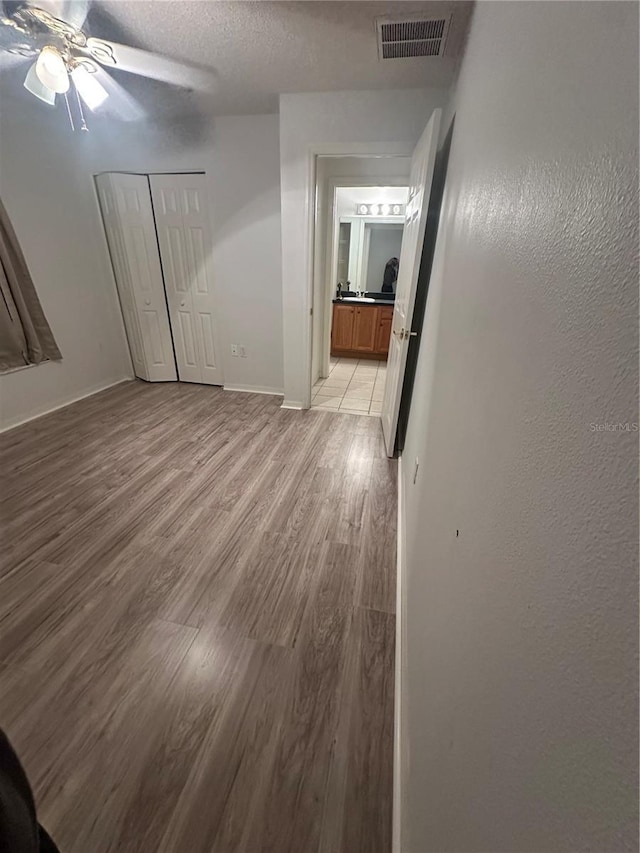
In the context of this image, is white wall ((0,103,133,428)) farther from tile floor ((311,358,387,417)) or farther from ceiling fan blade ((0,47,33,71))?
tile floor ((311,358,387,417))

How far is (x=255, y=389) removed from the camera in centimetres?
365

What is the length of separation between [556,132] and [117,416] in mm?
3398

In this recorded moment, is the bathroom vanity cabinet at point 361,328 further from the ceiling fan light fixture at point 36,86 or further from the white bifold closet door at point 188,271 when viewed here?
the ceiling fan light fixture at point 36,86

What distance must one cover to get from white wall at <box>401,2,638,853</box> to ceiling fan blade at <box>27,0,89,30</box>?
188cm

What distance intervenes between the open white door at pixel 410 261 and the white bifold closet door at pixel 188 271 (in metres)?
1.99

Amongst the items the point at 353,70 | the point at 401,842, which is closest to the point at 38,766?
the point at 401,842

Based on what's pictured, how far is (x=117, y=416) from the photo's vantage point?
9.96ft

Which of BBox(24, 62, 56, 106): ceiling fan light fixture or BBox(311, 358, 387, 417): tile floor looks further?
BBox(311, 358, 387, 417): tile floor

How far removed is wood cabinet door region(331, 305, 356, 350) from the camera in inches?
189

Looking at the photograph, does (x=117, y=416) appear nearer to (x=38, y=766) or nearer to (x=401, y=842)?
(x=38, y=766)

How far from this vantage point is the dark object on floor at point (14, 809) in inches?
17.2

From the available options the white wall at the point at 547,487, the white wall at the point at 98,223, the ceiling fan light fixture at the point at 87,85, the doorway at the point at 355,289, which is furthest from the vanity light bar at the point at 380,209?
the white wall at the point at 547,487

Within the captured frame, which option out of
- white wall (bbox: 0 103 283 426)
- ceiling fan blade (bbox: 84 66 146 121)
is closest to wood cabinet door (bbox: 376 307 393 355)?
white wall (bbox: 0 103 283 426)

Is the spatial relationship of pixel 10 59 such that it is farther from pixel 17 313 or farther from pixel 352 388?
pixel 352 388
